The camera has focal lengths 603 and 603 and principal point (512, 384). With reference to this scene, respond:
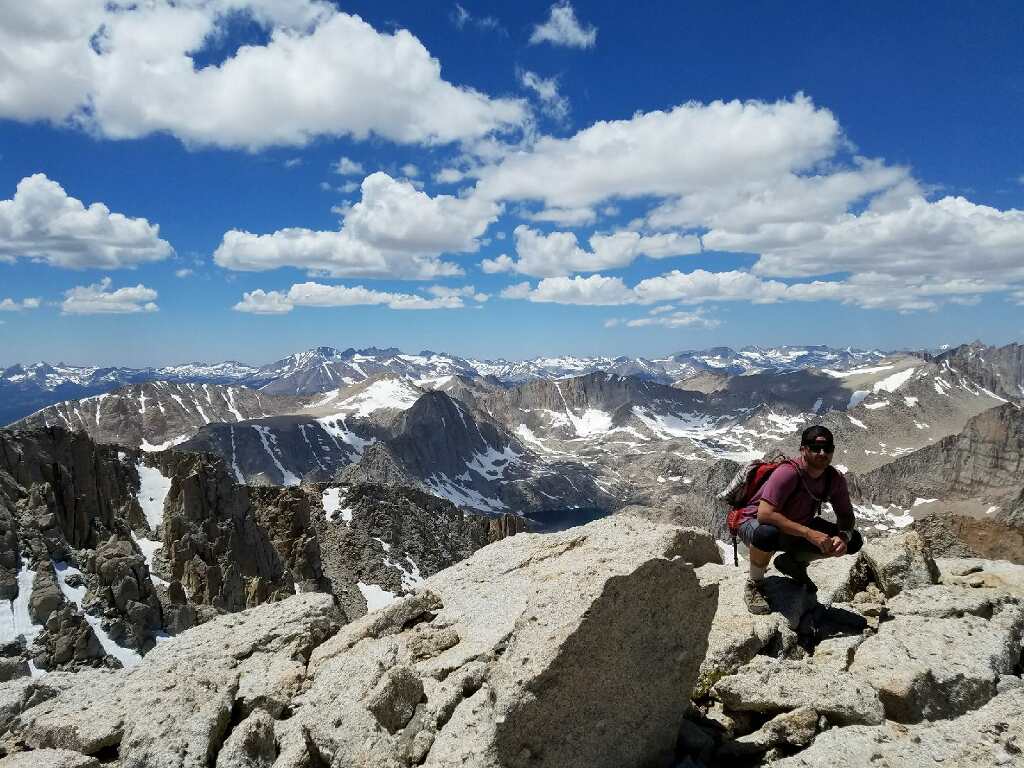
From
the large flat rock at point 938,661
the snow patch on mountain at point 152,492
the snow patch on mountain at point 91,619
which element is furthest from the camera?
the snow patch on mountain at point 152,492

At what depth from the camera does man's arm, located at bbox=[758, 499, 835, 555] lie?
925cm

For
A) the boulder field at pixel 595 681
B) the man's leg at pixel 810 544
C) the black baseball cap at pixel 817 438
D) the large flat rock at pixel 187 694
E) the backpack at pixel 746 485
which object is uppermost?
the black baseball cap at pixel 817 438

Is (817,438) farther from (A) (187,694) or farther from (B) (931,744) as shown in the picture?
(A) (187,694)

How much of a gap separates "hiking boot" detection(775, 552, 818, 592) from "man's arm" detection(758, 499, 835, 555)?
3.21 feet

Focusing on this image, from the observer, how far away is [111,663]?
4050 centimetres

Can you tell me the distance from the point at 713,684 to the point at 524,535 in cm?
745

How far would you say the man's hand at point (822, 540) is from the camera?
922cm

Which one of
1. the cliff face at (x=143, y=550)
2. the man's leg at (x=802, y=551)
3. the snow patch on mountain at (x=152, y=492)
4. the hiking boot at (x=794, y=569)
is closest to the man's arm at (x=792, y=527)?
the man's leg at (x=802, y=551)

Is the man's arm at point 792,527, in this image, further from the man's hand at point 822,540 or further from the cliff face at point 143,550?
the cliff face at point 143,550

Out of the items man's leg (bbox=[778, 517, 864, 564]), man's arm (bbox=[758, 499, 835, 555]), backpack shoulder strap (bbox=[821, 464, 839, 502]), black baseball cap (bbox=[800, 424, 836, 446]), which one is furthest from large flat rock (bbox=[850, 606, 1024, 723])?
black baseball cap (bbox=[800, 424, 836, 446])

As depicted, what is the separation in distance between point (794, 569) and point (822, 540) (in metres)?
1.49

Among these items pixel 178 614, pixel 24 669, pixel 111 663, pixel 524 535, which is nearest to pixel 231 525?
pixel 178 614

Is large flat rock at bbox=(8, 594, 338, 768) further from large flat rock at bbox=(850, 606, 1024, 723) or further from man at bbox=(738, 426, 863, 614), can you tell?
large flat rock at bbox=(850, 606, 1024, 723)

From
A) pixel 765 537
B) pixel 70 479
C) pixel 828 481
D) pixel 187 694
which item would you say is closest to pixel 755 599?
pixel 765 537
